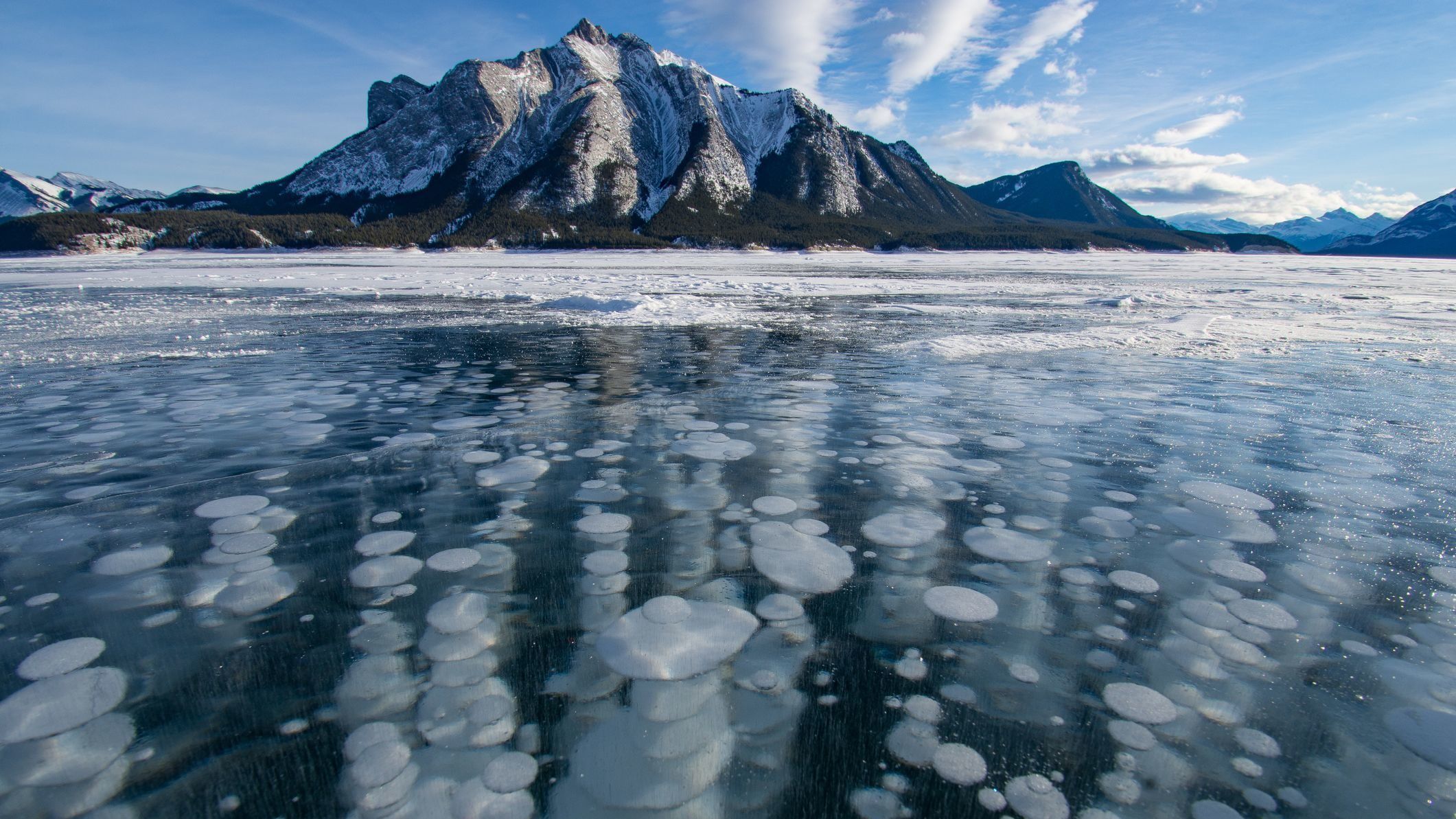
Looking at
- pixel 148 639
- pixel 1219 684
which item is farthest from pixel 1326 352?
pixel 148 639

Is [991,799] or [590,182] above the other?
[590,182]

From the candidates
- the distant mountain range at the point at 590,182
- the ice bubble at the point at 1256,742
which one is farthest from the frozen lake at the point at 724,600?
the distant mountain range at the point at 590,182

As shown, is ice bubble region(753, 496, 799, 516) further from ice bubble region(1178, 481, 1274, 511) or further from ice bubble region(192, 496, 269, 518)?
ice bubble region(192, 496, 269, 518)

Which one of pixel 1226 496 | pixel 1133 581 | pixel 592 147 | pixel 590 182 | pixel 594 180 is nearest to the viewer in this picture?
pixel 1133 581

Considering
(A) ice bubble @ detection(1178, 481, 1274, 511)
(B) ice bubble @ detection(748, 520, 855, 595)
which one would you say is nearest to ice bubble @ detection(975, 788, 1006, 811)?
(B) ice bubble @ detection(748, 520, 855, 595)

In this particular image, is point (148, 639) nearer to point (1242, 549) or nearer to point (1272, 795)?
point (1272, 795)

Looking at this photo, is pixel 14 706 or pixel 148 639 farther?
pixel 148 639

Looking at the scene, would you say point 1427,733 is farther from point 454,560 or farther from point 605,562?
point 454,560

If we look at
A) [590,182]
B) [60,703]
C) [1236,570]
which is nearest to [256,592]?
[60,703]
